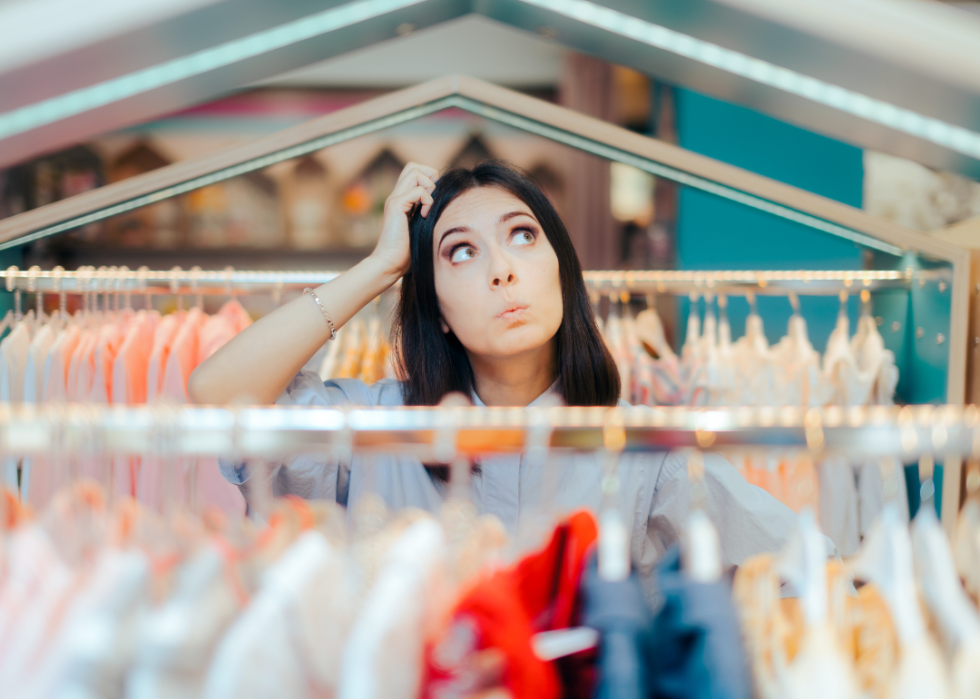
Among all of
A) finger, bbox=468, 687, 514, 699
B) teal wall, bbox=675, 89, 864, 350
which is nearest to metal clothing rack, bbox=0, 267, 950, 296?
finger, bbox=468, 687, 514, 699

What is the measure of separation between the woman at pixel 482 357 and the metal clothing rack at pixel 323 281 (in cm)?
17

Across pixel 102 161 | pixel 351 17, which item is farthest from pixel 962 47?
pixel 102 161

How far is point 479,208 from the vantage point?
1.31 meters

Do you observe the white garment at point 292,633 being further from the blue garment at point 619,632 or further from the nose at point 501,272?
the nose at point 501,272

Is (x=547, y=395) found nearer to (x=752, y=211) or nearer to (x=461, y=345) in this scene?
(x=461, y=345)

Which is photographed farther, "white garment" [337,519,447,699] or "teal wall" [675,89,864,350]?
"teal wall" [675,89,864,350]

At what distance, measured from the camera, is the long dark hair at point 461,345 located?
1396 millimetres

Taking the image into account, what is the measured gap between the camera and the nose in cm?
122

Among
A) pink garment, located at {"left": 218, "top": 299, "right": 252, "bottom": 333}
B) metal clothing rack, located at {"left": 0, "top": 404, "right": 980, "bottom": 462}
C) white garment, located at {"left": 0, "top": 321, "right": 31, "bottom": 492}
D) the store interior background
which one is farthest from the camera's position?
the store interior background

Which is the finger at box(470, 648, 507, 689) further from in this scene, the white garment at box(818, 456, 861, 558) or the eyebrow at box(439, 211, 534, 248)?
the white garment at box(818, 456, 861, 558)

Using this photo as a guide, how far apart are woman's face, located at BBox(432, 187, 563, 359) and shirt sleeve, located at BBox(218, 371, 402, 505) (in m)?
0.24

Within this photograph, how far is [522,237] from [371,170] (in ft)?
7.20

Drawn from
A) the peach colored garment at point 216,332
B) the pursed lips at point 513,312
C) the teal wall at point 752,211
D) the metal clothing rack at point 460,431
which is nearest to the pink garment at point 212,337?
the peach colored garment at point 216,332

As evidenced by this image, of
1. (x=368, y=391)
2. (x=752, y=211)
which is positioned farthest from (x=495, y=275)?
(x=752, y=211)
